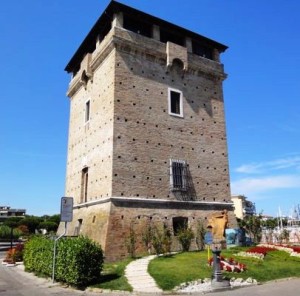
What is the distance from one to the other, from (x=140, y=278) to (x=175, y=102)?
15.0 m

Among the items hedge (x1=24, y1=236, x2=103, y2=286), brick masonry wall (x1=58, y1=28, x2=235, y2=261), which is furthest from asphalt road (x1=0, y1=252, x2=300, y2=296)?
brick masonry wall (x1=58, y1=28, x2=235, y2=261)

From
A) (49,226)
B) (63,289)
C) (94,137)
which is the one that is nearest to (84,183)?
(94,137)

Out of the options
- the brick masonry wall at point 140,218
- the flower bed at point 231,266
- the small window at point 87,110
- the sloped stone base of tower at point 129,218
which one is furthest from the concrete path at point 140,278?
the small window at point 87,110

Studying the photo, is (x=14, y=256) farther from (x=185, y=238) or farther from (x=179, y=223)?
(x=185, y=238)

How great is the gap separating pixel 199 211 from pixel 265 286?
1042 cm

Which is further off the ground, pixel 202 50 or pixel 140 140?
pixel 202 50

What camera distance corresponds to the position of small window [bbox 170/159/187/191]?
23609 mm

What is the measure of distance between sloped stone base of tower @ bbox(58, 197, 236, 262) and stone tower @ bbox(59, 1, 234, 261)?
0.06 meters

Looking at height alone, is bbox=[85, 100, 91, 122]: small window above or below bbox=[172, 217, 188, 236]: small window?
above

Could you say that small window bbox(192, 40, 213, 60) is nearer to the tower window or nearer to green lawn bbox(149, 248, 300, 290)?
the tower window

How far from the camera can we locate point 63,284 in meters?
14.1

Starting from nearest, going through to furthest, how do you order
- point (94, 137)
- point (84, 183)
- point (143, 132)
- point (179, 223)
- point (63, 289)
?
1. point (63, 289)
2. point (143, 132)
3. point (179, 223)
4. point (94, 137)
5. point (84, 183)

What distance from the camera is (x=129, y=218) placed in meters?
20.8

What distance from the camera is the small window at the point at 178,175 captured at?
77.5 ft
